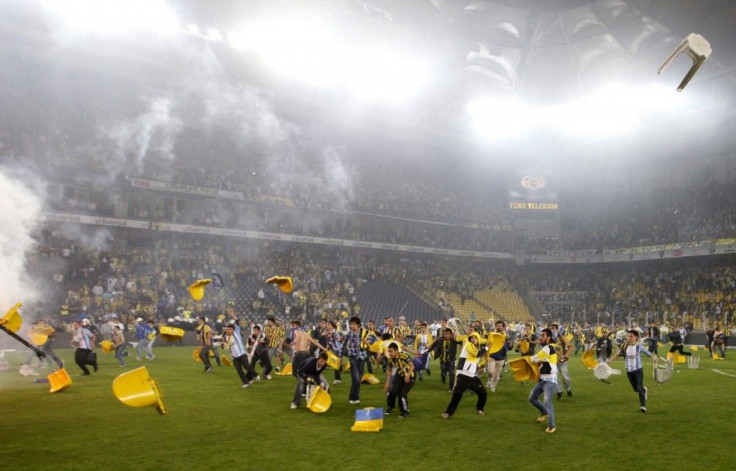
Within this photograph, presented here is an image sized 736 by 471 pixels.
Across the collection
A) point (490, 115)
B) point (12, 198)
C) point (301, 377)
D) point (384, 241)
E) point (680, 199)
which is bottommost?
point (301, 377)

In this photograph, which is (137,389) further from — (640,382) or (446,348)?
(640,382)

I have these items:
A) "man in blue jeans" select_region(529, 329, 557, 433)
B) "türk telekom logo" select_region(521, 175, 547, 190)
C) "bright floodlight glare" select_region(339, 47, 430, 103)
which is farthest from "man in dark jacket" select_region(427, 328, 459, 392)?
"türk telekom logo" select_region(521, 175, 547, 190)

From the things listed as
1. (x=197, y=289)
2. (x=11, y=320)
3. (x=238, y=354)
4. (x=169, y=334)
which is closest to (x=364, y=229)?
(x=238, y=354)

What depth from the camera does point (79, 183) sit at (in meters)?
36.9

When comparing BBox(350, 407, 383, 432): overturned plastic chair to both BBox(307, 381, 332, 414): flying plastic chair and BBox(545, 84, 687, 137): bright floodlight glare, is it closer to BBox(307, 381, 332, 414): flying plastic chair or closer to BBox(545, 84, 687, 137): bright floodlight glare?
BBox(307, 381, 332, 414): flying plastic chair

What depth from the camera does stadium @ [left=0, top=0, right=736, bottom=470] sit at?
36.3 feet

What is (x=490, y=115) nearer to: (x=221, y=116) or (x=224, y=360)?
(x=221, y=116)

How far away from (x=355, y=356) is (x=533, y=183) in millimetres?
45830

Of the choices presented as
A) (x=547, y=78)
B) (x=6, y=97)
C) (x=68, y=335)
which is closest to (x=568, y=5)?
(x=547, y=78)

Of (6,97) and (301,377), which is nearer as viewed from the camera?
(301,377)

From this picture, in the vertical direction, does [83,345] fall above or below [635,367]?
below

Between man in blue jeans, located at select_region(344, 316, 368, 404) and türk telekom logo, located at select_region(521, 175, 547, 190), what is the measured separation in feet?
146

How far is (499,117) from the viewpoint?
2046 inches

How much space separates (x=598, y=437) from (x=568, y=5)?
30.2 meters
